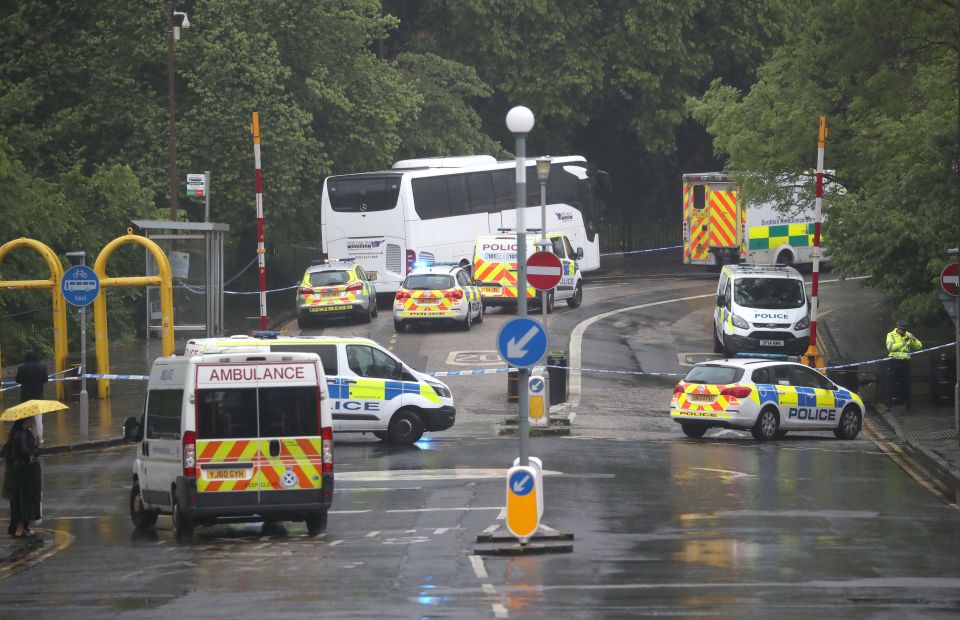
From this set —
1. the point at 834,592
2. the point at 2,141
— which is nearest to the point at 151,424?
the point at 834,592

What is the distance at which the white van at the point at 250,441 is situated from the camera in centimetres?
1666

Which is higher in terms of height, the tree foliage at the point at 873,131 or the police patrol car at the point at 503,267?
the tree foliage at the point at 873,131

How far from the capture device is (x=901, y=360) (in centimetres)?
3014

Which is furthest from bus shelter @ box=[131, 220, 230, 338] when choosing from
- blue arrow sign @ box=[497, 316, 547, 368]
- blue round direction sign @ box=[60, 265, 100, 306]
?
blue arrow sign @ box=[497, 316, 547, 368]

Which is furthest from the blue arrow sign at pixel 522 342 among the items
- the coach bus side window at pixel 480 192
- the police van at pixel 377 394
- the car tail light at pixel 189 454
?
the coach bus side window at pixel 480 192

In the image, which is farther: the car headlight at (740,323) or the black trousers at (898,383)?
the car headlight at (740,323)

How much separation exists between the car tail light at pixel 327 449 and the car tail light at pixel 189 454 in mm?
1348

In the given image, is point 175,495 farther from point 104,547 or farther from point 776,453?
point 776,453

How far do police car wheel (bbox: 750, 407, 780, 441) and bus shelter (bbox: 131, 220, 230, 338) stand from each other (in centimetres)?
1383

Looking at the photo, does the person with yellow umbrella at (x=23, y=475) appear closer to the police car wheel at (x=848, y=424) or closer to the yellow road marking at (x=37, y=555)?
the yellow road marking at (x=37, y=555)

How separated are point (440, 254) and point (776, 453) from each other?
949 inches

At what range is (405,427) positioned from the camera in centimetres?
2562

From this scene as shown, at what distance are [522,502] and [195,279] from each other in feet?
71.4

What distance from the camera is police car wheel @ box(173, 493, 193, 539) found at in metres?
16.9
